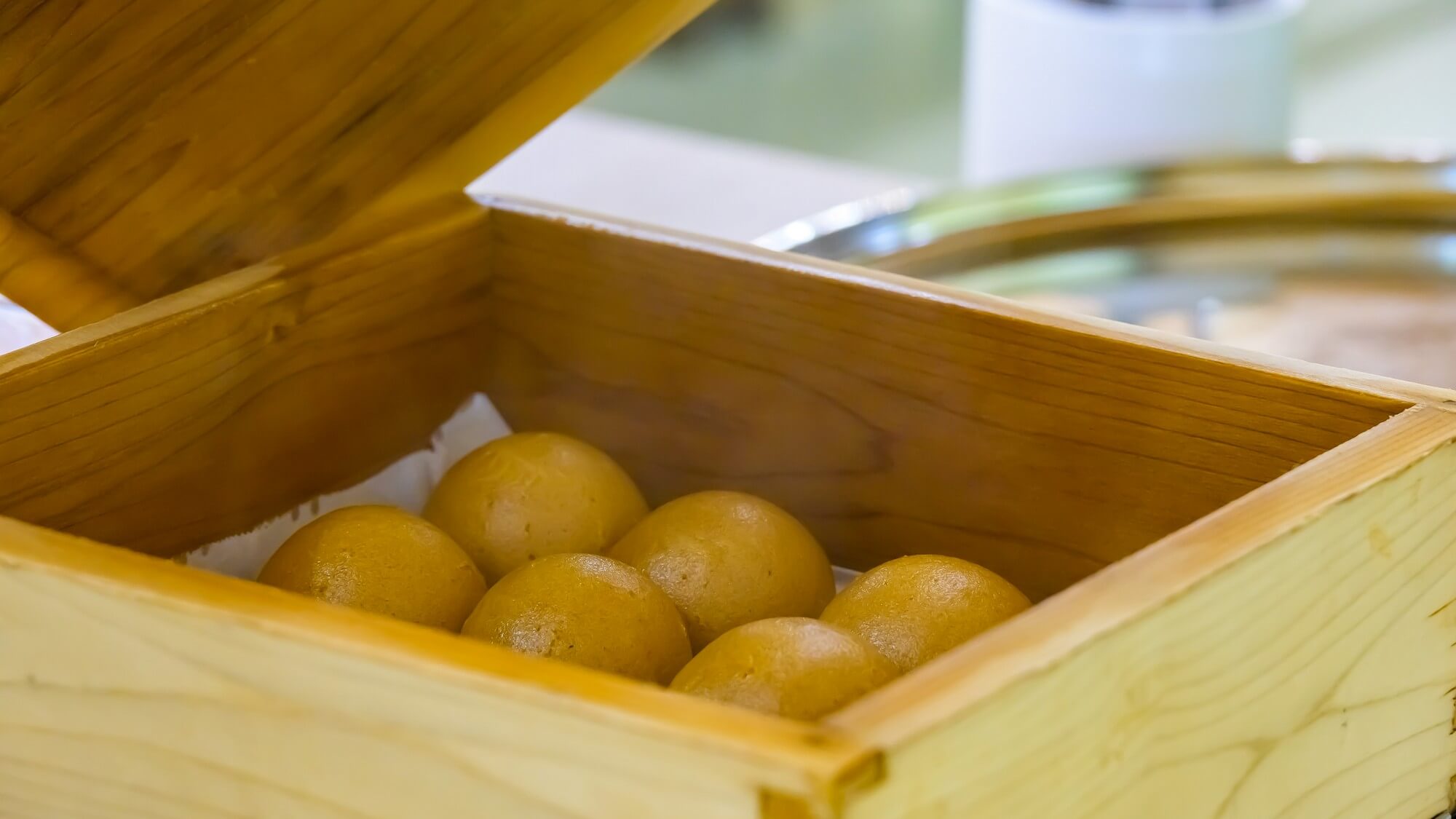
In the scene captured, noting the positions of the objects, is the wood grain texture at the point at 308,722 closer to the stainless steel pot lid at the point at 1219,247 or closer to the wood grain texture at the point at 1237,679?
the wood grain texture at the point at 1237,679

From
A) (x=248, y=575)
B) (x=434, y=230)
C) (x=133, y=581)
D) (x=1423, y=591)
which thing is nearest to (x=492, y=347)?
(x=434, y=230)

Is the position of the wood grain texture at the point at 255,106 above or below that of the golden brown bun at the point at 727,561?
above

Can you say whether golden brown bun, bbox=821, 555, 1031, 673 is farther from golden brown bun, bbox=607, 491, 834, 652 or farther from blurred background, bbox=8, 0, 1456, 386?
blurred background, bbox=8, 0, 1456, 386

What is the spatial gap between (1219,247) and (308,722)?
996 mm

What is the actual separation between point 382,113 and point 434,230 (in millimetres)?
76

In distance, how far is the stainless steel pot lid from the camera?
113 cm

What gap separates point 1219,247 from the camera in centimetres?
127

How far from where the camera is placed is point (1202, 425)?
65 centimetres

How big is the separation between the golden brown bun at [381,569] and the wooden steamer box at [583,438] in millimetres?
79

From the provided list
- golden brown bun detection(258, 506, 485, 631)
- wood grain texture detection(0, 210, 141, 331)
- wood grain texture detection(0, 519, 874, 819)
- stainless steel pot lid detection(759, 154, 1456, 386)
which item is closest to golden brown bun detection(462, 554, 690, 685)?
golden brown bun detection(258, 506, 485, 631)

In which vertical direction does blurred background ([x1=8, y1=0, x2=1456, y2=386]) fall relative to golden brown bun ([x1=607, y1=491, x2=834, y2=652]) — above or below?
above

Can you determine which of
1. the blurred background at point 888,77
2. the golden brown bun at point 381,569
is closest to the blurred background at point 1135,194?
the golden brown bun at point 381,569

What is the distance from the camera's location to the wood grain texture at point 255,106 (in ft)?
2.15

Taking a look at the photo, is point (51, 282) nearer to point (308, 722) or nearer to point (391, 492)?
point (391, 492)
